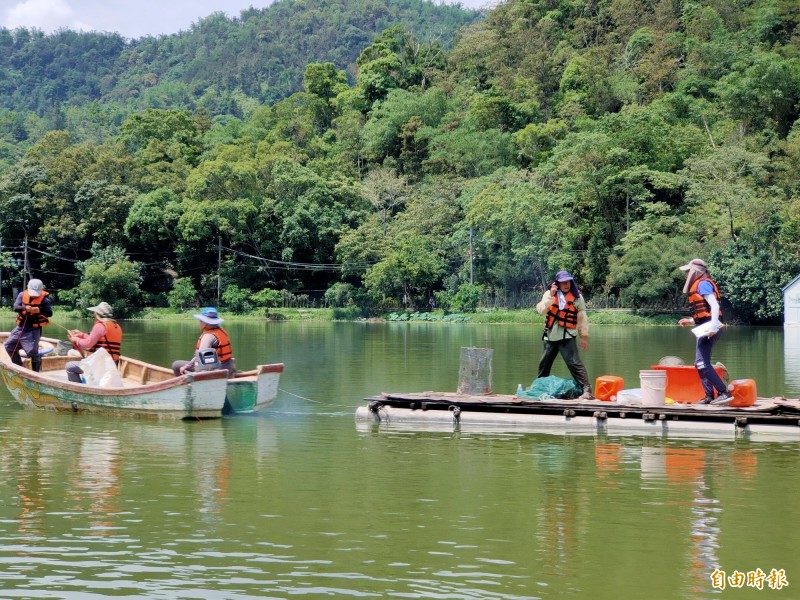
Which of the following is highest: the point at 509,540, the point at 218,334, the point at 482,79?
the point at 482,79

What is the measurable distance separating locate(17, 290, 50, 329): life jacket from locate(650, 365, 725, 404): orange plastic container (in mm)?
11372

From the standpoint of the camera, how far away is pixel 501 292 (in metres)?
70.2

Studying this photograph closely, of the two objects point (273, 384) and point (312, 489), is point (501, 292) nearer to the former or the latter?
point (273, 384)

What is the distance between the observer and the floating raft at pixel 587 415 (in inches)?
635

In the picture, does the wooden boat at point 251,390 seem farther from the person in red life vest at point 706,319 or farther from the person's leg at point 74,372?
the person in red life vest at point 706,319

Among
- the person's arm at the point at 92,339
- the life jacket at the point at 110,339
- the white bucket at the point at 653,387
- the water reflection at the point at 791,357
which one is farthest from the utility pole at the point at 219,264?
the white bucket at the point at 653,387

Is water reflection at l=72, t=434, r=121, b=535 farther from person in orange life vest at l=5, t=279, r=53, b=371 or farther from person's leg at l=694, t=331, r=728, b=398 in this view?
person's leg at l=694, t=331, r=728, b=398

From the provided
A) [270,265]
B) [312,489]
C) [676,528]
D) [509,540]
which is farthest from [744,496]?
[270,265]

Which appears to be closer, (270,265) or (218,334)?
(218,334)

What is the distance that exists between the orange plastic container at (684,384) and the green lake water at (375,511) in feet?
5.20

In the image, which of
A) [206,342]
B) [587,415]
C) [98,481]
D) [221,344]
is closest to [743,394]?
[587,415]

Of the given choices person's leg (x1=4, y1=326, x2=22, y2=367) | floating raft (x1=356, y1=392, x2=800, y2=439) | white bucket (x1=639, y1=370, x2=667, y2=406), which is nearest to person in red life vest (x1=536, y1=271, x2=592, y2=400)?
floating raft (x1=356, y1=392, x2=800, y2=439)

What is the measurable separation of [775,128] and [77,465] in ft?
226

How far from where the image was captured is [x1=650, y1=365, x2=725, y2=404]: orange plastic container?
17547mm
